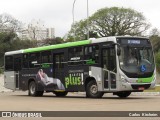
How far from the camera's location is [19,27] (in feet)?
336

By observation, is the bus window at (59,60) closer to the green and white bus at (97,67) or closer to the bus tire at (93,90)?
the green and white bus at (97,67)

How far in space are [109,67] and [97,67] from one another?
0.86 meters

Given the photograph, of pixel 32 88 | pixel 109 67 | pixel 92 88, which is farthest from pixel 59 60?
pixel 109 67

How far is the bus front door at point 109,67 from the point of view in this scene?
23.7 meters

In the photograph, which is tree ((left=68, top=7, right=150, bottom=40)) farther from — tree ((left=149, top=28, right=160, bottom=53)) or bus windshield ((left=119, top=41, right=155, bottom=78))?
bus windshield ((left=119, top=41, right=155, bottom=78))

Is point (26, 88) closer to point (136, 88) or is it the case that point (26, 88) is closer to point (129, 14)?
point (136, 88)

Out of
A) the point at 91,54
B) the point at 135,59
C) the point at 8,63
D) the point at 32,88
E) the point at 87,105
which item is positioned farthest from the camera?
the point at 8,63

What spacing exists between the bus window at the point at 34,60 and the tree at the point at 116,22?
64229 millimetres

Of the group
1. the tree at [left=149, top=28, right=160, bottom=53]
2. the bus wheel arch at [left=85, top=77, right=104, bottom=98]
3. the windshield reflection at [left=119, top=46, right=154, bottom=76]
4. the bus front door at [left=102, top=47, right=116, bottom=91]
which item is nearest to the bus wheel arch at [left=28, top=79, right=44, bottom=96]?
the bus wheel arch at [left=85, top=77, right=104, bottom=98]

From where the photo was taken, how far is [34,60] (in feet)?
99.4

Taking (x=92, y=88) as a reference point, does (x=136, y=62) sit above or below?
above

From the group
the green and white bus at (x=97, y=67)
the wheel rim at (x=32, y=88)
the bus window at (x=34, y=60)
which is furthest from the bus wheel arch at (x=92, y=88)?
the wheel rim at (x=32, y=88)

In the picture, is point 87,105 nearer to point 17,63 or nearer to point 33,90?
point 33,90

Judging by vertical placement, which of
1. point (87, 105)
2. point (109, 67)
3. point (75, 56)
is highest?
point (75, 56)
